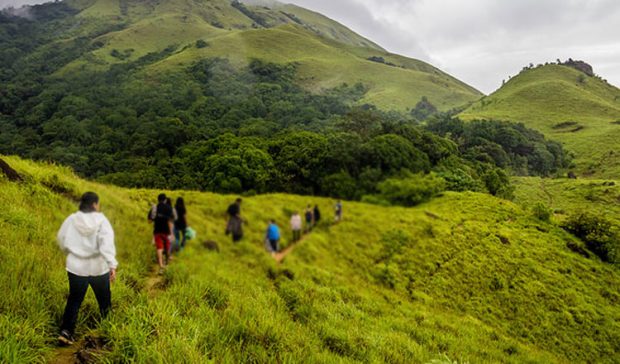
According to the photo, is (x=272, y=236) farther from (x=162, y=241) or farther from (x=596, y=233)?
(x=596, y=233)

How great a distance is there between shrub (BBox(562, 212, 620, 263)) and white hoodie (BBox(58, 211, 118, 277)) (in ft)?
107

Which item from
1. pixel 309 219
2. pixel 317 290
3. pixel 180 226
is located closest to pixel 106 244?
pixel 180 226

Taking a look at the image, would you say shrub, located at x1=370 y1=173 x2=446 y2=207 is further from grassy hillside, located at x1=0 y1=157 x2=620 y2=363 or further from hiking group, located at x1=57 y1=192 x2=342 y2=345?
hiking group, located at x1=57 y1=192 x2=342 y2=345

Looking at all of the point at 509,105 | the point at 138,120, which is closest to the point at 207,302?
the point at 138,120

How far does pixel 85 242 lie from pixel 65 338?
1026 millimetres

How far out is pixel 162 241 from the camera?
6.83 metres

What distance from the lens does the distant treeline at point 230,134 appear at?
26.4 metres

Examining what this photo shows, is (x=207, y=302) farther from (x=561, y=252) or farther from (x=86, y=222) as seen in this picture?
(x=561, y=252)

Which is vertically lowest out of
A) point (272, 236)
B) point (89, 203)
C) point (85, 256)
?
point (272, 236)

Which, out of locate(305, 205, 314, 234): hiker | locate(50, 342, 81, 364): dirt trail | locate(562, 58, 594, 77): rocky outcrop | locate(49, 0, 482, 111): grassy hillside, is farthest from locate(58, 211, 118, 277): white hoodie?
locate(562, 58, 594, 77): rocky outcrop

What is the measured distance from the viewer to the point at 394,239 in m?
21.2

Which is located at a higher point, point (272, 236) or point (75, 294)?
point (75, 294)

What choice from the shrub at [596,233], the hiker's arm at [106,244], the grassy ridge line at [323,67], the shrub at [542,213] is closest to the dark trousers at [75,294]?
the hiker's arm at [106,244]

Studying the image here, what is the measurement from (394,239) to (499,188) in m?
30.9
